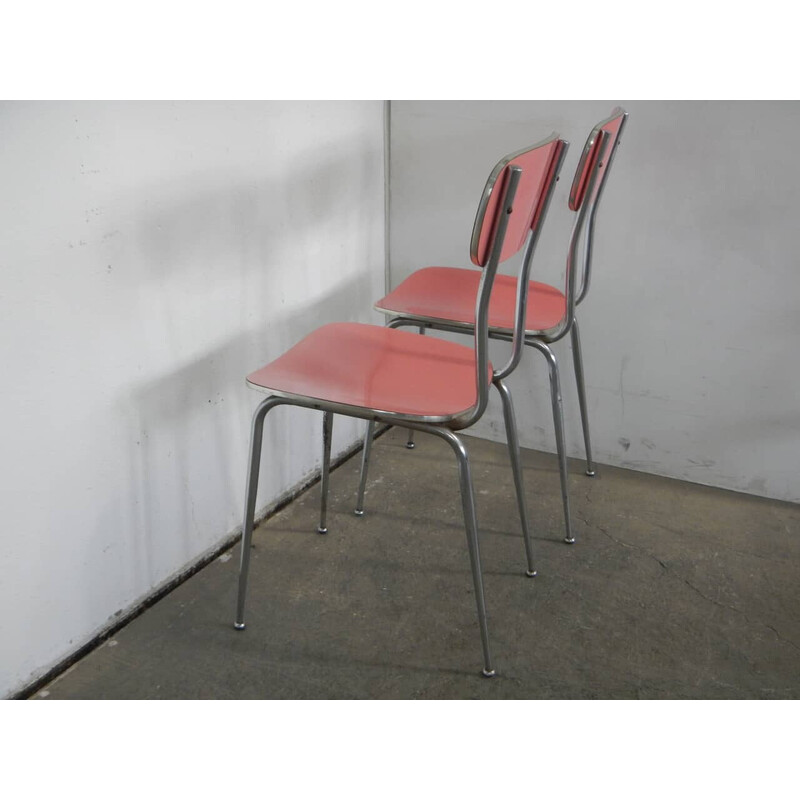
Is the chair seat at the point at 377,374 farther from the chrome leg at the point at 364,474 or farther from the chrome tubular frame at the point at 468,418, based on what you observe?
the chrome leg at the point at 364,474

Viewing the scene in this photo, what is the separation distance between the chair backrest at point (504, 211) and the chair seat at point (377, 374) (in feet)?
0.32

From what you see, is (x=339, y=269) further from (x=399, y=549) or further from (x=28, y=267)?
(x=28, y=267)

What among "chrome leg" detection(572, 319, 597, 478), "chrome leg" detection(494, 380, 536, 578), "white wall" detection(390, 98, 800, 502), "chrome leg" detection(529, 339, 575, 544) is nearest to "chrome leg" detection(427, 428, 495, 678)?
"chrome leg" detection(494, 380, 536, 578)

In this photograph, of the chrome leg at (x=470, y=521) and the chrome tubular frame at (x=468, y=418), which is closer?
the chrome tubular frame at (x=468, y=418)

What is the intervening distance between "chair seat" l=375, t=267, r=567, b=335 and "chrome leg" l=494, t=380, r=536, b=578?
198 millimetres

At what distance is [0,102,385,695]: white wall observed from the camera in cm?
156

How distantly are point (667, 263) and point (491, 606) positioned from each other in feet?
3.36

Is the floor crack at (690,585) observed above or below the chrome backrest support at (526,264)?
below

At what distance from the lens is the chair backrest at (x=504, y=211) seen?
1.40 metres

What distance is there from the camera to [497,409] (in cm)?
276

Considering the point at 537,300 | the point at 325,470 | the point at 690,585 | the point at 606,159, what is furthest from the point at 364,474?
the point at 606,159

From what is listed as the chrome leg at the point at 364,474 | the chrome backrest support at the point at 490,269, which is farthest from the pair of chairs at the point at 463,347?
the chrome leg at the point at 364,474

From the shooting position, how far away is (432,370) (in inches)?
69.2

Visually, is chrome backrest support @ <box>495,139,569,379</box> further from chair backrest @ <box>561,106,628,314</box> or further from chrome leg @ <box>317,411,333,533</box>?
chrome leg @ <box>317,411,333,533</box>
